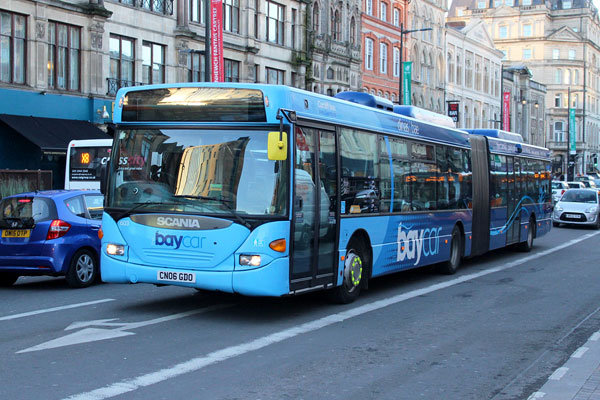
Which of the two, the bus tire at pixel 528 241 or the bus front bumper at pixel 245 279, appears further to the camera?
the bus tire at pixel 528 241

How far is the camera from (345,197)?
1115cm

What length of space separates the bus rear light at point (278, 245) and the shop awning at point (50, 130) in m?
19.9

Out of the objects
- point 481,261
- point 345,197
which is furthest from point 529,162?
point 345,197

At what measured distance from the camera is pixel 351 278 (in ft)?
37.6

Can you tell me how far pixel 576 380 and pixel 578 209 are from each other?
87.2ft

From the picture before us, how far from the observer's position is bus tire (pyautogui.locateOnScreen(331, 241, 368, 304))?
11.3 metres

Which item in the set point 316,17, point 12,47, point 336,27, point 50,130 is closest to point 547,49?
point 336,27

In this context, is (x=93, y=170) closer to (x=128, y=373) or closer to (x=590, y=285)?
(x=590, y=285)

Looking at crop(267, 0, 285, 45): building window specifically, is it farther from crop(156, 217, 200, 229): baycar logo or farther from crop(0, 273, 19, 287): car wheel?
crop(156, 217, 200, 229): baycar logo

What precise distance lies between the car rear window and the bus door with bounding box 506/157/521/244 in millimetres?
11161

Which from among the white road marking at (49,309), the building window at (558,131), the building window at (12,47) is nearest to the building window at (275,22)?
the building window at (12,47)

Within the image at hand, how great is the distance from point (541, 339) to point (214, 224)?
392 cm

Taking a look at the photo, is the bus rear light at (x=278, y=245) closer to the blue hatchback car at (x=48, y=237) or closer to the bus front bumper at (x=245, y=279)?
the bus front bumper at (x=245, y=279)

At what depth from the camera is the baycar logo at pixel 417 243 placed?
43.6 feet
